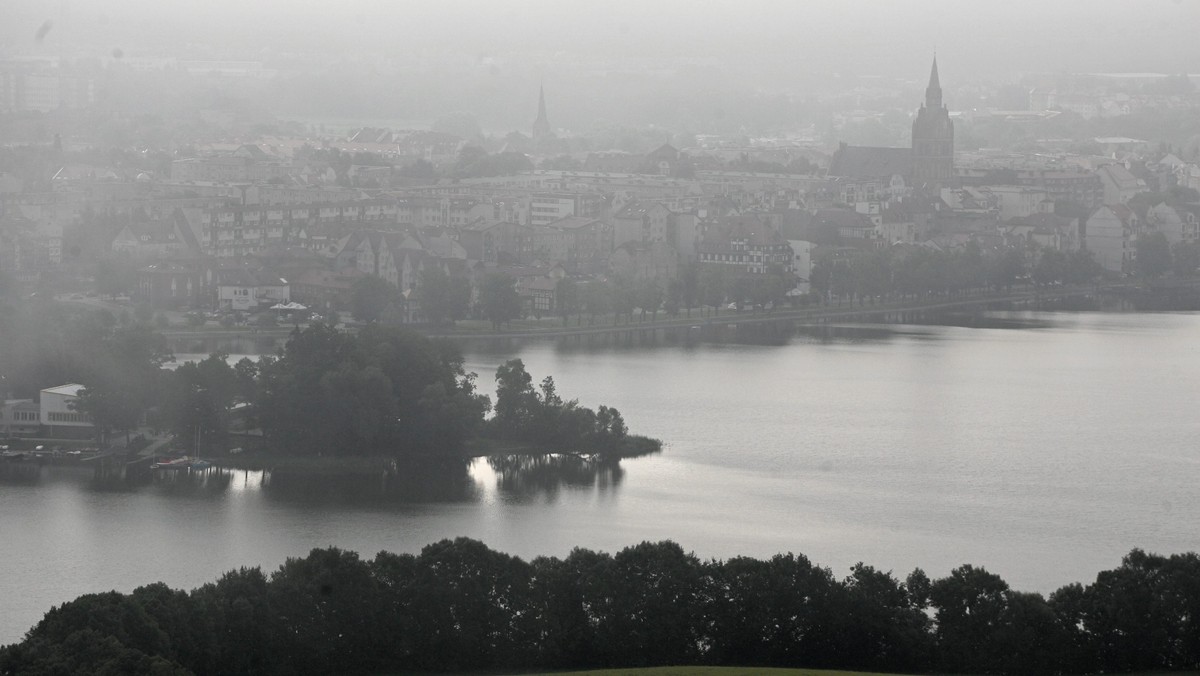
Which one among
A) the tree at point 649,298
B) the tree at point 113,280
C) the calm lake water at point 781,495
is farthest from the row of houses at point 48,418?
the tree at point 649,298

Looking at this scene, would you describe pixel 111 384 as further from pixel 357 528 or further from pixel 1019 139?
pixel 1019 139

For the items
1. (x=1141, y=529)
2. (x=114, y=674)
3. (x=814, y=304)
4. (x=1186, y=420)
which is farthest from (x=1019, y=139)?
(x=114, y=674)

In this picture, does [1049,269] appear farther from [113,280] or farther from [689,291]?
[113,280]

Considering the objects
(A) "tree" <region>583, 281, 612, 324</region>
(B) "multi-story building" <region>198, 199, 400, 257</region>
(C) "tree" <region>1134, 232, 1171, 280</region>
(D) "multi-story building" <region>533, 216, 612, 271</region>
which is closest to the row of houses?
(A) "tree" <region>583, 281, 612, 324</region>

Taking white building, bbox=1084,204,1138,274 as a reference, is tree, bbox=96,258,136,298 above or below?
below

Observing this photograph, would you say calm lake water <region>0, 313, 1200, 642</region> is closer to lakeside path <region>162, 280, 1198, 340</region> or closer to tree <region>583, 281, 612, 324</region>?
lakeside path <region>162, 280, 1198, 340</region>

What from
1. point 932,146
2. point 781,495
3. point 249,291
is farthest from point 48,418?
point 932,146

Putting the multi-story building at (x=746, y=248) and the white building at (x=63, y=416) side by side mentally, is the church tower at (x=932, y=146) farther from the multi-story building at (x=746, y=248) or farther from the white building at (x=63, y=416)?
the white building at (x=63, y=416)
